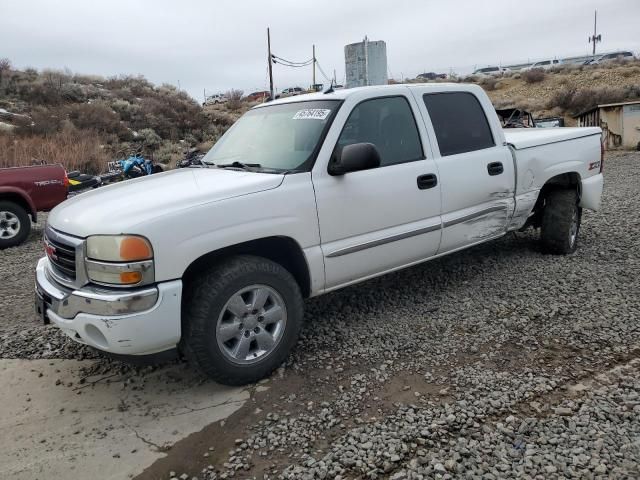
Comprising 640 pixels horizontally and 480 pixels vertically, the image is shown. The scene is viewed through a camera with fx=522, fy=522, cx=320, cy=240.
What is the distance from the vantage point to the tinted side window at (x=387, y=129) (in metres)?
3.91

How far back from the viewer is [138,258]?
285cm

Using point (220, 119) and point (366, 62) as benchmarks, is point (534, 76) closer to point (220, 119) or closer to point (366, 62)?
point (220, 119)

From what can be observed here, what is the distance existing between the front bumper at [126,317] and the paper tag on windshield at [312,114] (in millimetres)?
1672

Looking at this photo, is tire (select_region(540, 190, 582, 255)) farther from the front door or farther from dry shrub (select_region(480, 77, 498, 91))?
dry shrub (select_region(480, 77, 498, 91))

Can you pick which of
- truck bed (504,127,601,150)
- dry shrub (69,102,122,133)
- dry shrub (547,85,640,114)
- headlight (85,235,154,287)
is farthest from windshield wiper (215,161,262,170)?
dry shrub (547,85,640,114)

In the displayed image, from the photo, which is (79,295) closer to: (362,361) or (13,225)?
(362,361)

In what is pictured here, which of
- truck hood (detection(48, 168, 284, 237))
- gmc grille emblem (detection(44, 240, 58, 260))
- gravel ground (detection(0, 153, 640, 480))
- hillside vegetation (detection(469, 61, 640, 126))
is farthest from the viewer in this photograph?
hillside vegetation (detection(469, 61, 640, 126))

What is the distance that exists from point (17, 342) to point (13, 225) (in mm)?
4469

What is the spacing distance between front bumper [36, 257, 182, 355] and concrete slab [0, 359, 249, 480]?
0.46 metres

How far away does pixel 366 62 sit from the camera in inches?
310

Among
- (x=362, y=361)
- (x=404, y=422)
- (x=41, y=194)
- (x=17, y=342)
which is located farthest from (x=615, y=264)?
(x=41, y=194)

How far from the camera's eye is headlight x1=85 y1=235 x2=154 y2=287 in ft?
9.31

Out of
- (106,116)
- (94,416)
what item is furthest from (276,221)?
(106,116)

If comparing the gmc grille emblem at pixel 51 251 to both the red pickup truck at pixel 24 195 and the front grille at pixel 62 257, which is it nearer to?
the front grille at pixel 62 257
